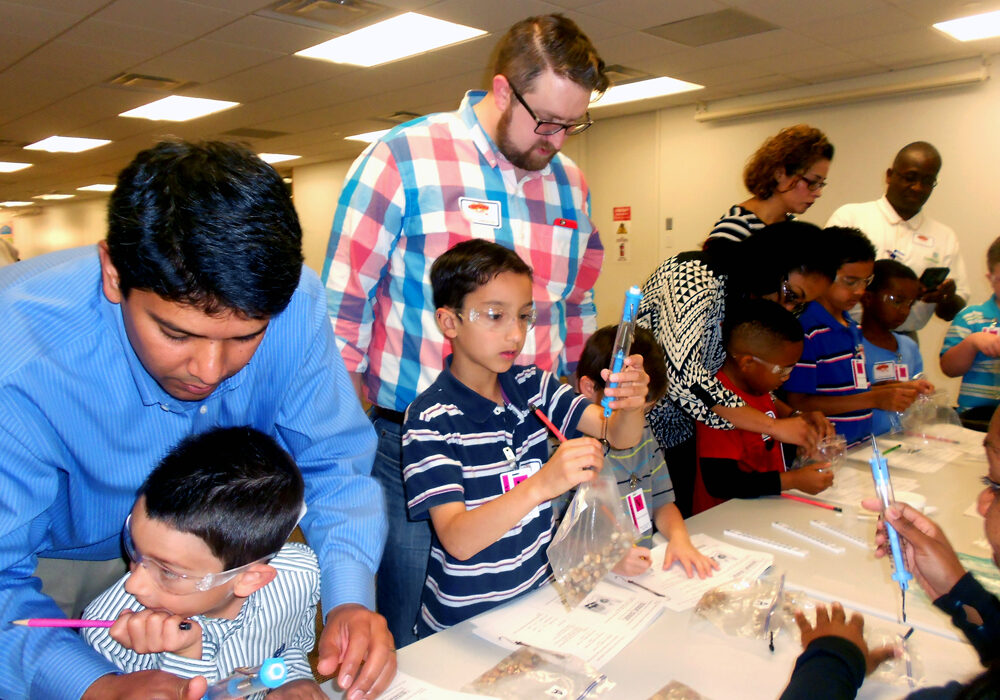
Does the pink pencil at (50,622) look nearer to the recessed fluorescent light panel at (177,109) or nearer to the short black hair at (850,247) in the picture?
the short black hair at (850,247)

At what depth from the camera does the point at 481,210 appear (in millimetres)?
1942

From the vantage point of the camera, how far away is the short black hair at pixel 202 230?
0.87 metres

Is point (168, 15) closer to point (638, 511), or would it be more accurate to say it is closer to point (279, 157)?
point (638, 511)

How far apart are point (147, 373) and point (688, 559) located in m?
1.25

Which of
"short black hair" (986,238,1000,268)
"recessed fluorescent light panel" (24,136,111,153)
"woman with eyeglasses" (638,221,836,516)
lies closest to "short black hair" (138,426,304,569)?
"woman with eyeglasses" (638,221,836,516)

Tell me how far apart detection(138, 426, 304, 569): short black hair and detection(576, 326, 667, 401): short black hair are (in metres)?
1.03

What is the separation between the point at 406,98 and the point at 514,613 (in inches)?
263

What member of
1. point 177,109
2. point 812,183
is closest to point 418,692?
point 812,183

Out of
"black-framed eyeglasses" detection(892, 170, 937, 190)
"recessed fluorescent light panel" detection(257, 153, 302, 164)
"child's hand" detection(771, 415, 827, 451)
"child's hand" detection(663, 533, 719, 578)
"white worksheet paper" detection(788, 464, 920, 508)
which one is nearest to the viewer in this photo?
"child's hand" detection(663, 533, 719, 578)

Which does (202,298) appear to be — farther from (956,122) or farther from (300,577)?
(956,122)

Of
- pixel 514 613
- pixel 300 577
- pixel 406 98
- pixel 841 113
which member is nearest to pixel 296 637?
pixel 300 577

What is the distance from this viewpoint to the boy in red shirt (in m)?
2.22

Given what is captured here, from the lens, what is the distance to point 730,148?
763cm

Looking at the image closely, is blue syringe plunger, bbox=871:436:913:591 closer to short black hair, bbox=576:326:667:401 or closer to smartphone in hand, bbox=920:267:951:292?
short black hair, bbox=576:326:667:401
